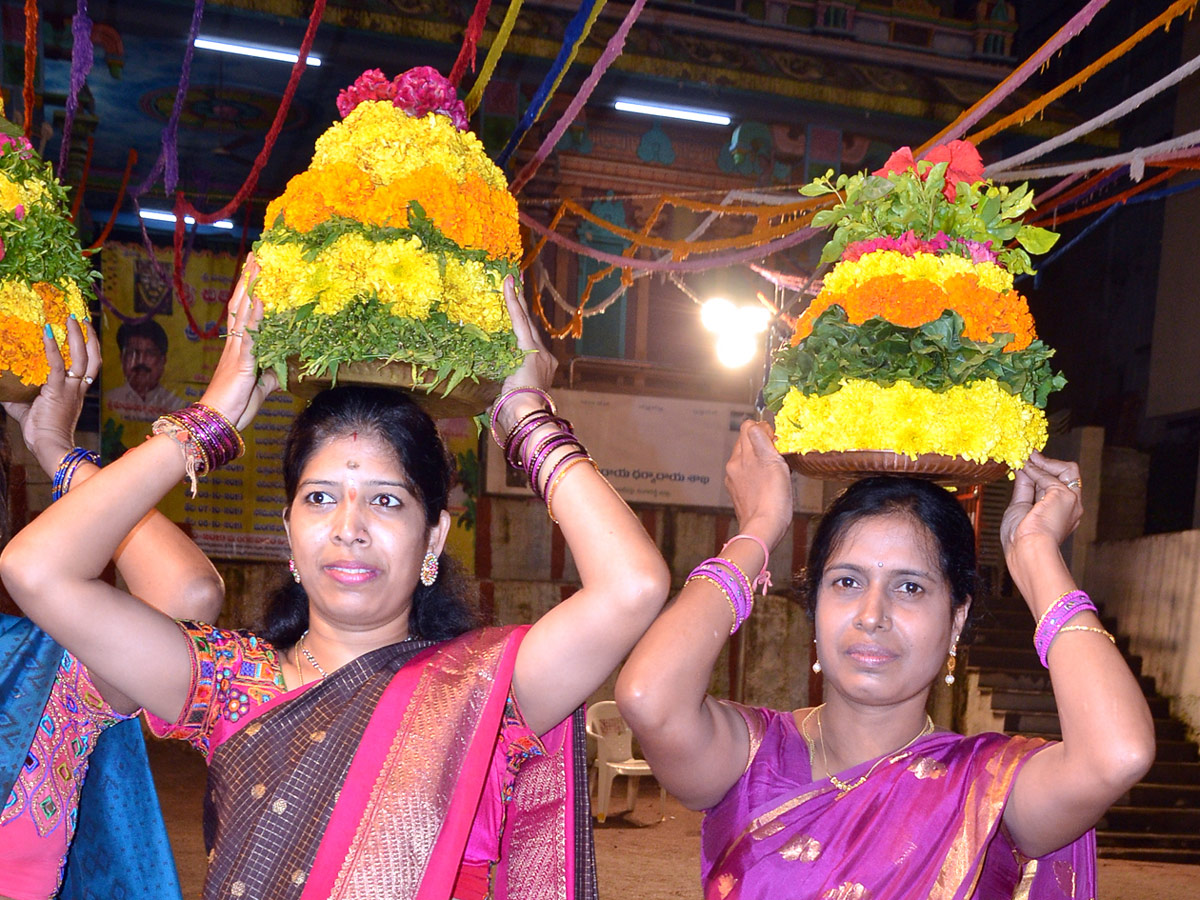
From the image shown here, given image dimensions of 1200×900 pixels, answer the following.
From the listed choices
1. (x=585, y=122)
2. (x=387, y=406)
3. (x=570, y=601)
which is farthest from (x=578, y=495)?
(x=585, y=122)

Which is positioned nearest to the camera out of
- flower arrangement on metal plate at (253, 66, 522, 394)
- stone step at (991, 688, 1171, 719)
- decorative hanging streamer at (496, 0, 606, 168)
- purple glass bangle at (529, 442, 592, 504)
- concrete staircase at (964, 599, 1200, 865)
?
flower arrangement on metal plate at (253, 66, 522, 394)

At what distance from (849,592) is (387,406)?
0.98 m

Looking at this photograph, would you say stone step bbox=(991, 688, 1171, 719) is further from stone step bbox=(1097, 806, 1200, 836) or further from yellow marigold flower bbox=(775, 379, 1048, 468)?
yellow marigold flower bbox=(775, 379, 1048, 468)

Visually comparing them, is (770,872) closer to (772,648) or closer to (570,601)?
(570,601)

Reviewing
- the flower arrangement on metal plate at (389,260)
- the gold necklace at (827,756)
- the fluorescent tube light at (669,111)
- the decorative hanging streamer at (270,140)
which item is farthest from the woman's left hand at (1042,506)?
the fluorescent tube light at (669,111)

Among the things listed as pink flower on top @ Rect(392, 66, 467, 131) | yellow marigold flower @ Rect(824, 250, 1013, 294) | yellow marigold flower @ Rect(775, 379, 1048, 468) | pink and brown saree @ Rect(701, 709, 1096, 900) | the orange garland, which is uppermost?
pink flower on top @ Rect(392, 66, 467, 131)

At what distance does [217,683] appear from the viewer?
2057 mm

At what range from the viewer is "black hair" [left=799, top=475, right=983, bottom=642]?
2.23 m

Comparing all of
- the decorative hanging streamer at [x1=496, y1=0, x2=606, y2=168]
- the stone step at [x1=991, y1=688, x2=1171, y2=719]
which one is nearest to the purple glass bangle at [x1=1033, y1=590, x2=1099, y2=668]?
the decorative hanging streamer at [x1=496, y1=0, x2=606, y2=168]

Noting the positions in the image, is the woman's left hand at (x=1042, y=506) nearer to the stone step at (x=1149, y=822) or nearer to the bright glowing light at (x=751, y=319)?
the bright glowing light at (x=751, y=319)

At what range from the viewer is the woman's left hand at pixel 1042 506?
2.17 metres

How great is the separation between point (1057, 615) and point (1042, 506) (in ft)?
0.80

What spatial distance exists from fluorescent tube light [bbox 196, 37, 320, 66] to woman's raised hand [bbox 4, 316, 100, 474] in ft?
23.4

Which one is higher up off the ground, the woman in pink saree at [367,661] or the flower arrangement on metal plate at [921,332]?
the flower arrangement on metal plate at [921,332]
